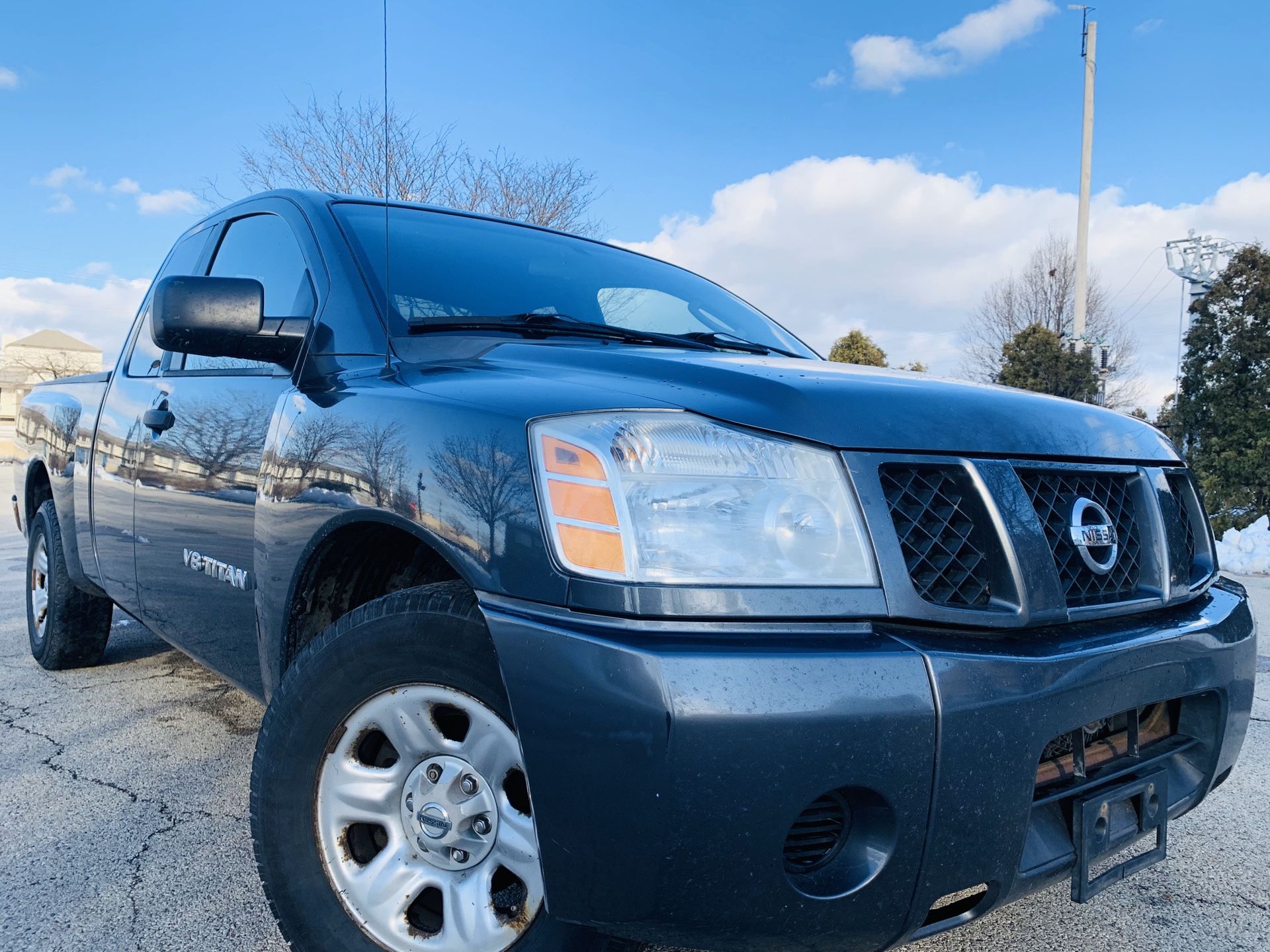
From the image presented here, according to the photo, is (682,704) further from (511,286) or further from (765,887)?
(511,286)

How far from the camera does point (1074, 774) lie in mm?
1541

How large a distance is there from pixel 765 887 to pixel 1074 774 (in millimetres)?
631

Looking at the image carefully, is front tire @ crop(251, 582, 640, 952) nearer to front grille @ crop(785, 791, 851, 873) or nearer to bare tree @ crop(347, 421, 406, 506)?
bare tree @ crop(347, 421, 406, 506)

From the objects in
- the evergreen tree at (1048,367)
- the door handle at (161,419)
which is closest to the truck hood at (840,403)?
the door handle at (161,419)

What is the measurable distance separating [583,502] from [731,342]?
1.41 metres

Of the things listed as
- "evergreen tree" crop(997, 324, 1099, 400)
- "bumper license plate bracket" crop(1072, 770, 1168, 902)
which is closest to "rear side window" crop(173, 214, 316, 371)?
"bumper license plate bracket" crop(1072, 770, 1168, 902)

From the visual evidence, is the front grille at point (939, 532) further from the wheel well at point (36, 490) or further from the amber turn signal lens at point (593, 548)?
the wheel well at point (36, 490)

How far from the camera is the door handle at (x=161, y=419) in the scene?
2744mm

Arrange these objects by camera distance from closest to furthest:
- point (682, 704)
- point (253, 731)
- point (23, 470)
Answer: point (682, 704), point (253, 731), point (23, 470)

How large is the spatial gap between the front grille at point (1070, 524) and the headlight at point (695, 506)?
404mm

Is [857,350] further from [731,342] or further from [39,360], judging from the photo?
[39,360]

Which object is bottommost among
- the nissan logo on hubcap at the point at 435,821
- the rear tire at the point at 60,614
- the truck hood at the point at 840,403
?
the rear tire at the point at 60,614

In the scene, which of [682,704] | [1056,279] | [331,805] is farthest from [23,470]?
[1056,279]

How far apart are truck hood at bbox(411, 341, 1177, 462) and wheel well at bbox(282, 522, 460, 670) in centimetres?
42
